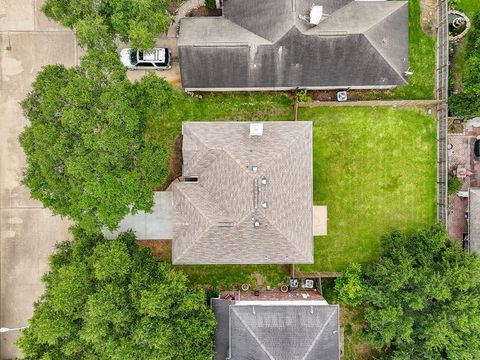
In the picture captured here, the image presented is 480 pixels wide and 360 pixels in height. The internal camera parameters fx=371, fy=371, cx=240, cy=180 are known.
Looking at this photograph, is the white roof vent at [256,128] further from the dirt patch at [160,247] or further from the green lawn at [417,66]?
the dirt patch at [160,247]

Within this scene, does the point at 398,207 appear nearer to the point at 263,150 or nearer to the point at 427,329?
the point at 427,329

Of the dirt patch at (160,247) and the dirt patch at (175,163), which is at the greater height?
the dirt patch at (175,163)

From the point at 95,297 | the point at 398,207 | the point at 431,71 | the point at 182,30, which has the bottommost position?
the point at 95,297

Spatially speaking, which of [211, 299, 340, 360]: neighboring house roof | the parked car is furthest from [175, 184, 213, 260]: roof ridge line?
the parked car

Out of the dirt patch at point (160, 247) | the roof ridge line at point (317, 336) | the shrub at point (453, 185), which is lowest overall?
the roof ridge line at point (317, 336)

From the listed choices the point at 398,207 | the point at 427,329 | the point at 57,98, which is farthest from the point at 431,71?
the point at 57,98

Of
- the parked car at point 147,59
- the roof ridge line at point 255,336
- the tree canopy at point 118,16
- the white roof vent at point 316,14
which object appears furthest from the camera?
the parked car at point 147,59

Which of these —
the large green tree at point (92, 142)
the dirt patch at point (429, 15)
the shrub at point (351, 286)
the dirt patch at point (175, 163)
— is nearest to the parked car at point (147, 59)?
the large green tree at point (92, 142)
